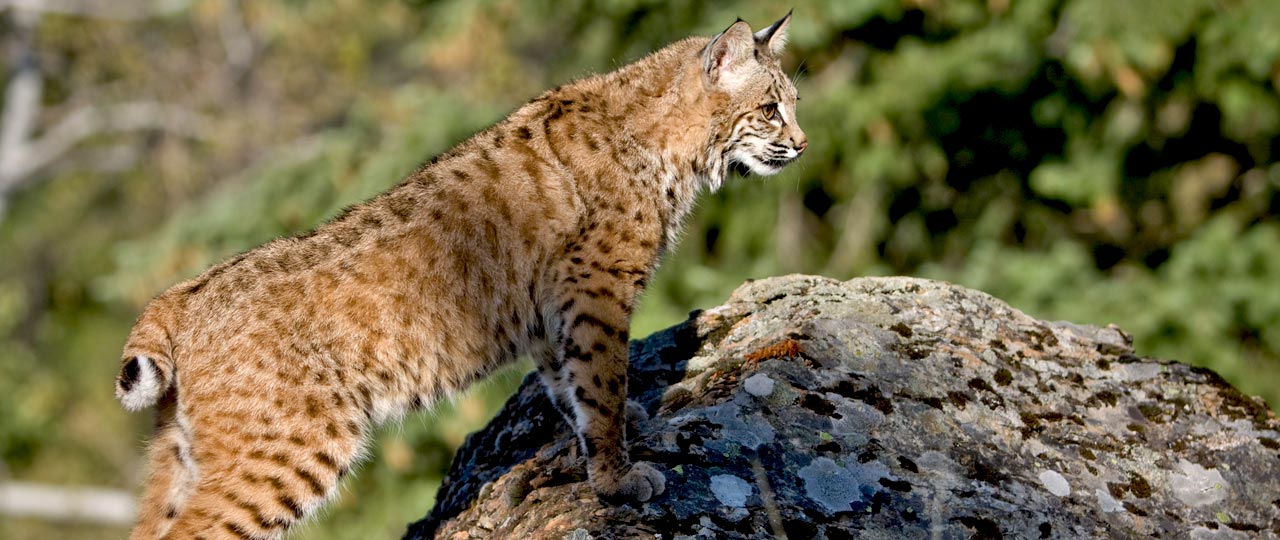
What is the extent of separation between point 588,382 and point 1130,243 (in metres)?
9.39

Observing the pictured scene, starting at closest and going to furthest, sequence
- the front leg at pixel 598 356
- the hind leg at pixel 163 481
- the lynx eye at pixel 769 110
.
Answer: the front leg at pixel 598 356
the hind leg at pixel 163 481
the lynx eye at pixel 769 110

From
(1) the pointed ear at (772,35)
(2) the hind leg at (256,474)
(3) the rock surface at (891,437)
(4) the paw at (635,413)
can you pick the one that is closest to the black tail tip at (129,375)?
(2) the hind leg at (256,474)

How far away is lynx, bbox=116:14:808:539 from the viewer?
435cm

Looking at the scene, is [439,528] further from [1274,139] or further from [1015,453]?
[1274,139]

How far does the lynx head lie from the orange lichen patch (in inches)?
44.8

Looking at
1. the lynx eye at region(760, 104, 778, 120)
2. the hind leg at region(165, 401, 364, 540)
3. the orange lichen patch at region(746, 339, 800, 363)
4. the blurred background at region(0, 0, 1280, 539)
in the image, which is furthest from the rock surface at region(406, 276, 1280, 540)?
the blurred background at region(0, 0, 1280, 539)

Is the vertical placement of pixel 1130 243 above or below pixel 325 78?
below

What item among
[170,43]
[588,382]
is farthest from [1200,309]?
[170,43]

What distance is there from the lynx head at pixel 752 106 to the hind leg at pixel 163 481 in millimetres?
2369

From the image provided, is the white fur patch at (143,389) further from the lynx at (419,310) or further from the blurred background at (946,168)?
the blurred background at (946,168)

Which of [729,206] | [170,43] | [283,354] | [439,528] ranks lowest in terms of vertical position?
[439,528]

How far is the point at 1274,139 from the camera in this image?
11.4 metres

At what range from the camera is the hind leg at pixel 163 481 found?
454cm

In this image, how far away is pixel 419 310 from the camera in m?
4.62
